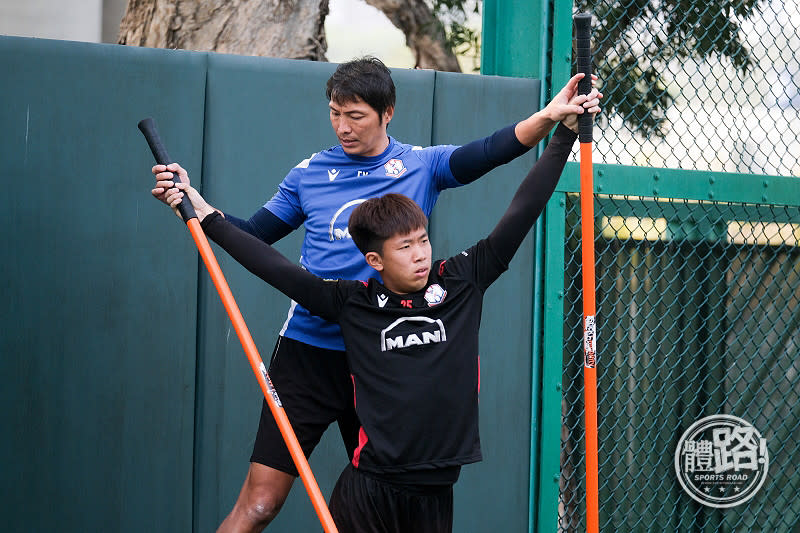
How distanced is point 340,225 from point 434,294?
450 mm

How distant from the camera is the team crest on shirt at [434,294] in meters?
2.48

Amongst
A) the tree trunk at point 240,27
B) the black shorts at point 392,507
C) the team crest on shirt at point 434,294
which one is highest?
the tree trunk at point 240,27

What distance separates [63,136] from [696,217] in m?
2.84

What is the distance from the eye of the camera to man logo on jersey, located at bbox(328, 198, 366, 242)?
278 centimetres

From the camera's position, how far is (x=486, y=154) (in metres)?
2.69

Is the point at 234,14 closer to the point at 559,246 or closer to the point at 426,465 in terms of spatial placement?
the point at 559,246

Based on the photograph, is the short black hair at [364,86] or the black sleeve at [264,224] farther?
the black sleeve at [264,224]

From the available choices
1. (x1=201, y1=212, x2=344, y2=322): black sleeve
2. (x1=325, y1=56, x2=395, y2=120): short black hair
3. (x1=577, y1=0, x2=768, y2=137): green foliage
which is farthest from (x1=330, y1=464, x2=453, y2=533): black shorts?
(x1=577, y1=0, x2=768, y2=137): green foliage

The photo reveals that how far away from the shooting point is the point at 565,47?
4086 mm

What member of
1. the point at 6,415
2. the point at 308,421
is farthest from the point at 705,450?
the point at 6,415

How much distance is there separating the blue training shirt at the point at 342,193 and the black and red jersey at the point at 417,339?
0.23 meters

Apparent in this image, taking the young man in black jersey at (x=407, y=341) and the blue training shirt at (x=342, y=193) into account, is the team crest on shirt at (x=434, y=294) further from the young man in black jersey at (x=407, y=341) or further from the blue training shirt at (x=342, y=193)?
the blue training shirt at (x=342, y=193)

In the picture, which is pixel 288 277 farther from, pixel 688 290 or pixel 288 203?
pixel 688 290

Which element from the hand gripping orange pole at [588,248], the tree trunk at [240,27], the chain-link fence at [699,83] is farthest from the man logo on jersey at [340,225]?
the tree trunk at [240,27]
